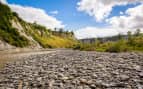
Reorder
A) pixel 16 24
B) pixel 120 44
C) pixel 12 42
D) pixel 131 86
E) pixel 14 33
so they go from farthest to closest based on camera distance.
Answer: pixel 16 24 < pixel 14 33 < pixel 12 42 < pixel 120 44 < pixel 131 86

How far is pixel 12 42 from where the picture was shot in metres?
116

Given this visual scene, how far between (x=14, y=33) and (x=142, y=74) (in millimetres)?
119690

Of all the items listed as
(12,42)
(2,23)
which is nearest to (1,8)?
(2,23)

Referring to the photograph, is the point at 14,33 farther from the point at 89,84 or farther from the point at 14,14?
the point at 89,84

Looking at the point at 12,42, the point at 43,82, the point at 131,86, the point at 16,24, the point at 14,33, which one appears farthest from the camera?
the point at 16,24

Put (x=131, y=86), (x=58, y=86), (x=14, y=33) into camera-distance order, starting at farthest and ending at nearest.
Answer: (x=14, y=33) → (x=58, y=86) → (x=131, y=86)

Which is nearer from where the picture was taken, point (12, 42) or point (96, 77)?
point (96, 77)

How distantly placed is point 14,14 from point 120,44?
336ft

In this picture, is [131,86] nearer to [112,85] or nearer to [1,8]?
[112,85]

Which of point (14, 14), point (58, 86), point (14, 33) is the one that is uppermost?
point (14, 14)

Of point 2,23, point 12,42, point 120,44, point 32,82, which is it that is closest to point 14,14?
point 2,23

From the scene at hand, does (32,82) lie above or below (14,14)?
below

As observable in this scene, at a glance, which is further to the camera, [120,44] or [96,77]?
[120,44]

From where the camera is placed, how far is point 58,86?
14.4m
